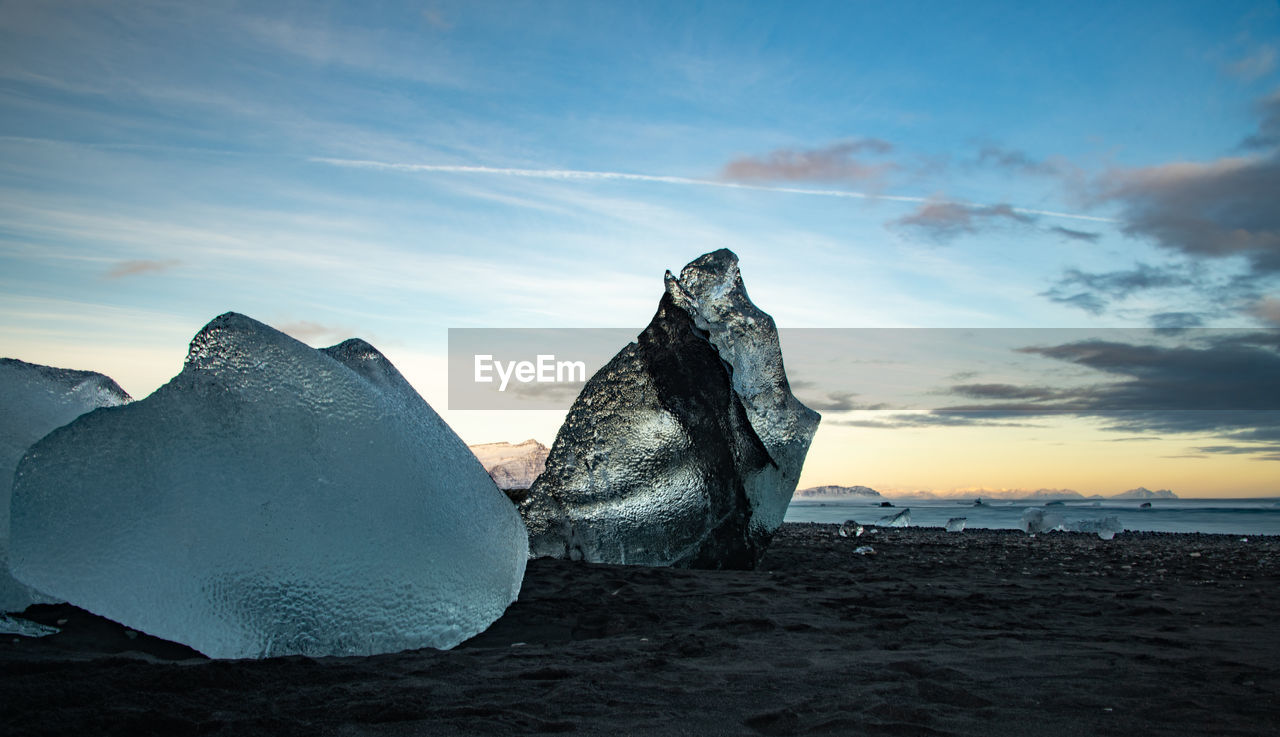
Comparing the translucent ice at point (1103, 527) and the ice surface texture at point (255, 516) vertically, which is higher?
the ice surface texture at point (255, 516)

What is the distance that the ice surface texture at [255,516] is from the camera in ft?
11.0

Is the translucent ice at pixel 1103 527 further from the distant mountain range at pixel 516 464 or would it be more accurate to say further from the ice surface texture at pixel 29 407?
the ice surface texture at pixel 29 407

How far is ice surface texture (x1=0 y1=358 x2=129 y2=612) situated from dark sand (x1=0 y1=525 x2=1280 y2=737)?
24 cm

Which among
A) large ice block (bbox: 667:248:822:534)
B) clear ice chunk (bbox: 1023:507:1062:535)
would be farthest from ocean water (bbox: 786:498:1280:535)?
Result: large ice block (bbox: 667:248:822:534)

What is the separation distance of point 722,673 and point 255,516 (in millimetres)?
2083

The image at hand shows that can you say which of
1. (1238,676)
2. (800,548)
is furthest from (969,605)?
(800,548)

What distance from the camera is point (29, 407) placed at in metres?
4.30

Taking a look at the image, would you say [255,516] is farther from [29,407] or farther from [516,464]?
[516,464]

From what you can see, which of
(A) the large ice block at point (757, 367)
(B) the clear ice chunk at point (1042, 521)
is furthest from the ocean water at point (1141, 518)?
(A) the large ice block at point (757, 367)

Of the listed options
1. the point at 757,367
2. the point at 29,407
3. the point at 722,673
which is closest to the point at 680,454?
the point at 757,367

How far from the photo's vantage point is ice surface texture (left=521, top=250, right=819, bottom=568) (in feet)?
22.1

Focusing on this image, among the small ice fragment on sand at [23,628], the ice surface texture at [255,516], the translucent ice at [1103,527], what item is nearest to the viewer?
the ice surface texture at [255,516]

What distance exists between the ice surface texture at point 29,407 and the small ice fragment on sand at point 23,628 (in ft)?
0.86

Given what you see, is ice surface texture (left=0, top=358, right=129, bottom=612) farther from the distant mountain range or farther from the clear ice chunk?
the clear ice chunk
